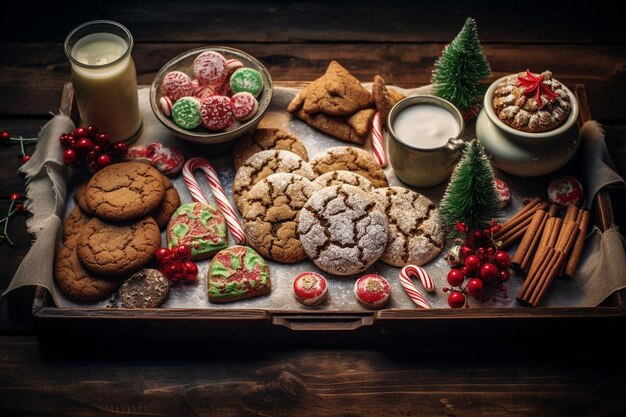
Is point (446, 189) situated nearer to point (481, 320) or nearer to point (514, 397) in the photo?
point (481, 320)

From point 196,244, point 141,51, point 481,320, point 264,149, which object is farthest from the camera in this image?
point 141,51

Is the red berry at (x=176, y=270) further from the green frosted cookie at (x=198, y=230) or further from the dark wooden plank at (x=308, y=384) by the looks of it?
the dark wooden plank at (x=308, y=384)

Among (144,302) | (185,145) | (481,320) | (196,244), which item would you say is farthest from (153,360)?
(481,320)

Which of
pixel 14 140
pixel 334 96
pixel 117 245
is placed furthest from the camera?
pixel 14 140

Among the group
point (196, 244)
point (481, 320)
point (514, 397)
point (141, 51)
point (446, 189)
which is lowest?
point (514, 397)

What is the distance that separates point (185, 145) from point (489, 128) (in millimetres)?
1035

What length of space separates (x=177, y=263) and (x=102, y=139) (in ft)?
1.71

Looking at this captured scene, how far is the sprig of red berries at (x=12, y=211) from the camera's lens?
2359 millimetres

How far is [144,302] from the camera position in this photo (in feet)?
6.82

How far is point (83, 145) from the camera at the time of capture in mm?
2279

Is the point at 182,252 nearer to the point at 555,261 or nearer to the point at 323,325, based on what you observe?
the point at 323,325

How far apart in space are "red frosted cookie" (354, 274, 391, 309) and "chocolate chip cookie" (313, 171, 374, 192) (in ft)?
1.05

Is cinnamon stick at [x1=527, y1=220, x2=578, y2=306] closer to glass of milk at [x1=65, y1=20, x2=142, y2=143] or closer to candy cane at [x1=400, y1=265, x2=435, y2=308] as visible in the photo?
candy cane at [x1=400, y1=265, x2=435, y2=308]

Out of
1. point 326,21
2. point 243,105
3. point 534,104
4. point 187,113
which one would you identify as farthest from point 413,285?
point 326,21
